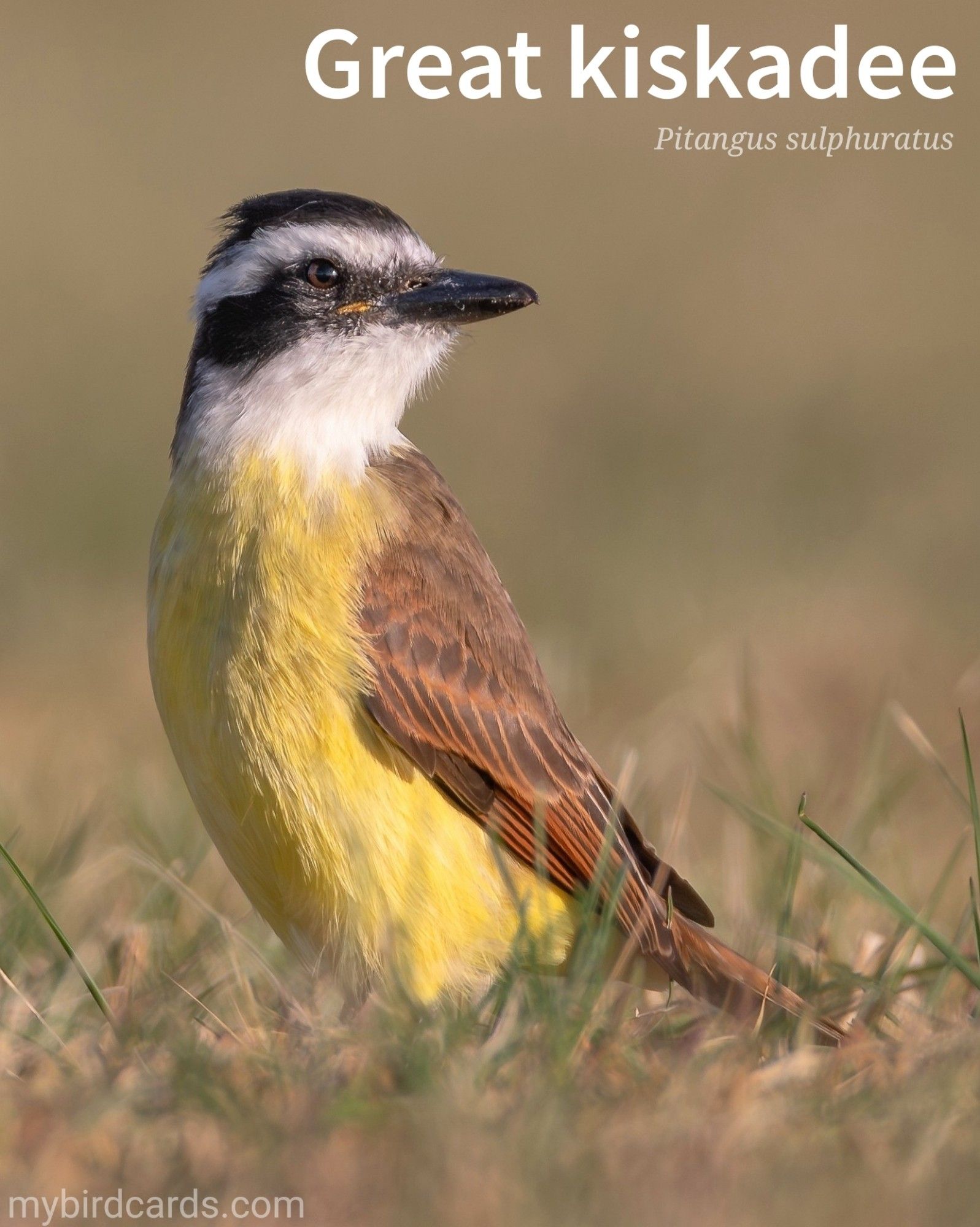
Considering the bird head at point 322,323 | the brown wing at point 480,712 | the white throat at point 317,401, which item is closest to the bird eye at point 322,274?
Result: the bird head at point 322,323

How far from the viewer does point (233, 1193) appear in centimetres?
407

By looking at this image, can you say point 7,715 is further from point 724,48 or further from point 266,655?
point 724,48

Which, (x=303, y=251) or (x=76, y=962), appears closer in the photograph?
(x=76, y=962)

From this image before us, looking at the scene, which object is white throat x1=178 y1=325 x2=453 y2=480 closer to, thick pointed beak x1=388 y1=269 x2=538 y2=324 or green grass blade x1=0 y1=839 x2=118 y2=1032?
thick pointed beak x1=388 y1=269 x2=538 y2=324

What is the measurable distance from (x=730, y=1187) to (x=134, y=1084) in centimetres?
144

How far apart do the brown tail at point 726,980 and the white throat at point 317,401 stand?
6.15ft

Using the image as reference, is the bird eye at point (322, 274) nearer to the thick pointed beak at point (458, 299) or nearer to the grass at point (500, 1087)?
the thick pointed beak at point (458, 299)

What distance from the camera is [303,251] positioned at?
636 cm

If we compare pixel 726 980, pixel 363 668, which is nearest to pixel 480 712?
pixel 363 668

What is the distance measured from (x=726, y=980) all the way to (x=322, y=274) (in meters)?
2.72

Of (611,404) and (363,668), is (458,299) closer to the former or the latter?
(363,668)

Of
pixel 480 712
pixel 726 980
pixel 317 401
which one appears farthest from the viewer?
pixel 317 401

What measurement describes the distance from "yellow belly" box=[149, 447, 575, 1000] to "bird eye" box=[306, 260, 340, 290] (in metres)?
0.81

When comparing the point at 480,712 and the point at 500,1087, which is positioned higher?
the point at 480,712
